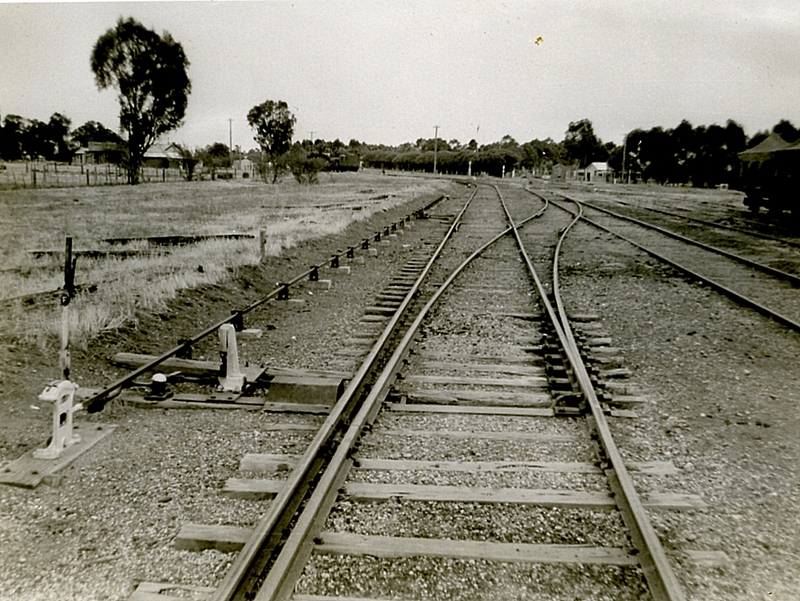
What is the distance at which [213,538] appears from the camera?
3.09 m

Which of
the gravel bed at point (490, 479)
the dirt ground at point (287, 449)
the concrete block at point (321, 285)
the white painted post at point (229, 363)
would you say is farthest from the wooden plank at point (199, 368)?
the concrete block at point (321, 285)

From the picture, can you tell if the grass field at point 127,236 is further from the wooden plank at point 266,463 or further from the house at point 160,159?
the house at point 160,159

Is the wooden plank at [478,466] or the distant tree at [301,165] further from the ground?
the distant tree at [301,165]

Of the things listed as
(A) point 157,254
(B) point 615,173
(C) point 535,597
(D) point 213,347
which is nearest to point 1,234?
(A) point 157,254

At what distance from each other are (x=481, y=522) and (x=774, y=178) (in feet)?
68.2

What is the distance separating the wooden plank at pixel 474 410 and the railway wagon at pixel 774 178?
685 inches

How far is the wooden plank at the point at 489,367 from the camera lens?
5.72 m

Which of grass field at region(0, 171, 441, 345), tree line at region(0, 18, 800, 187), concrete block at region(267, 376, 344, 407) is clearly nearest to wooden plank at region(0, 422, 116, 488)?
concrete block at region(267, 376, 344, 407)

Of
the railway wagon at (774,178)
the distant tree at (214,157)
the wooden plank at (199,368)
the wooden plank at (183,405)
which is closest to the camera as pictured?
the wooden plank at (183,405)

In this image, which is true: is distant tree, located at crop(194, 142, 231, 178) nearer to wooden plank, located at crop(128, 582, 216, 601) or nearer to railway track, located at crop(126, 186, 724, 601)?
railway track, located at crop(126, 186, 724, 601)

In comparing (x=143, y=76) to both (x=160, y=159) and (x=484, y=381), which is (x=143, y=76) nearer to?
(x=484, y=381)

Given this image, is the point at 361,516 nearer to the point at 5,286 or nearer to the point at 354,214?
the point at 5,286

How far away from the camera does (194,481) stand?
375cm

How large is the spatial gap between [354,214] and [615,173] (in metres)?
62.7
